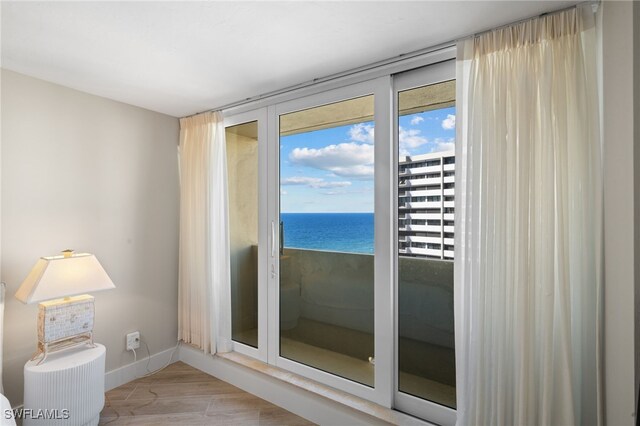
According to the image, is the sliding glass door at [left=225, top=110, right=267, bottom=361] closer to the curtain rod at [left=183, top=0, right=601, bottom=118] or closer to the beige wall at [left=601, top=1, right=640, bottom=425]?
the curtain rod at [left=183, top=0, right=601, bottom=118]

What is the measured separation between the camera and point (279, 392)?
8.59ft

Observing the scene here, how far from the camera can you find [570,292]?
1.57 m

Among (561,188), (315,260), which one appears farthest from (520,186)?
(315,260)

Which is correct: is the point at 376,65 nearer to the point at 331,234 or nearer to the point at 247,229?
the point at 331,234

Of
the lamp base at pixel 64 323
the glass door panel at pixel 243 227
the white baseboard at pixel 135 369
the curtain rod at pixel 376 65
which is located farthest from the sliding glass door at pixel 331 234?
the lamp base at pixel 64 323

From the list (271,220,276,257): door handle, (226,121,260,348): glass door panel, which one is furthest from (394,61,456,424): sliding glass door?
(226,121,260,348): glass door panel

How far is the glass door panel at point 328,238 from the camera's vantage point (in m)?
2.40

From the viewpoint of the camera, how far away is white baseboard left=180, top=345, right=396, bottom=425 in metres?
2.25

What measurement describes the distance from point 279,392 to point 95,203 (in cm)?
223

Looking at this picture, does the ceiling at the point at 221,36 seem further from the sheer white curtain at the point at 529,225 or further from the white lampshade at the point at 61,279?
the white lampshade at the point at 61,279

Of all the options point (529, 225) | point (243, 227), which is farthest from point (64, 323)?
point (529, 225)

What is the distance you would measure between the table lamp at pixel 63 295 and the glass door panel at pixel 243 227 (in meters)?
1.11

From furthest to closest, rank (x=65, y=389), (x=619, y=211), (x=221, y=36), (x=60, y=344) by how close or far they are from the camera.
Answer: (x=60, y=344)
(x=65, y=389)
(x=221, y=36)
(x=619, y=211)

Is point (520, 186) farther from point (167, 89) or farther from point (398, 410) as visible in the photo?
point (167, 89)
